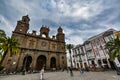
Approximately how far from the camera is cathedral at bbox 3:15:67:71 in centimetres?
2485

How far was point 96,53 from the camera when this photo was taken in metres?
33.2

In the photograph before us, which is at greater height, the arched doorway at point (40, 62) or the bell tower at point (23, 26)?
the bell tower at point (23, 26)

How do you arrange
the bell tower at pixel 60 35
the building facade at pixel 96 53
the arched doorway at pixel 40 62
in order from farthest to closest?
1. the bell tower at pixel 60 35
2. the arched doorway at pixel 40 62
3. the building facade at pixel 96 53

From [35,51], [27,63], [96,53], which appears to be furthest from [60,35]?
[27,63]

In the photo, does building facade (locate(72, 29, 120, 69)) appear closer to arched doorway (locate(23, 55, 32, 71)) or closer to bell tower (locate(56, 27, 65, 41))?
bell tower (locate(56, 27, 65, 41))

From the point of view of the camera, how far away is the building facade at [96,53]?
28.8 meters

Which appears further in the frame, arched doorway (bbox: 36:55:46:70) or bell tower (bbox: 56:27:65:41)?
bell tower (bbox: 56:27:65:41)

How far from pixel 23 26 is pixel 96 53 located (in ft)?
110

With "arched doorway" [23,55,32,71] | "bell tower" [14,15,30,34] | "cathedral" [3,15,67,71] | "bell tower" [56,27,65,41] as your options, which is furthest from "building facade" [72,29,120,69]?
"bell tower" [14,15,30,34]

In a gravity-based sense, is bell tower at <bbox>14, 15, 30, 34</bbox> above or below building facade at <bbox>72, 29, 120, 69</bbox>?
above

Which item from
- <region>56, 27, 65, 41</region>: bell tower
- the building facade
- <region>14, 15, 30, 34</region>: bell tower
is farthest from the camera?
<region>56, 27, 65, 41</region>: bell tower

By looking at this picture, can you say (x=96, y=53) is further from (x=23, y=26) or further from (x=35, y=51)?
(x=23, y=26)

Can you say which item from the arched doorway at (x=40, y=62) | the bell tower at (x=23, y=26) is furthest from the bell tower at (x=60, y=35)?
the bell tower at (x=23, y=26)

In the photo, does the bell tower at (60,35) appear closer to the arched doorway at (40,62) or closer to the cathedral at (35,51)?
the cathedral at (35,51)
